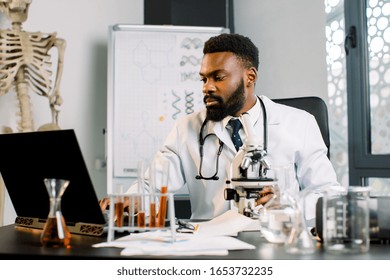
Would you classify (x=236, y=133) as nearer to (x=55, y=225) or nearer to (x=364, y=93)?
(x=55, y=225)

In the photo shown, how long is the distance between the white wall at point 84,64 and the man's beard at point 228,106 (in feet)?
5.71

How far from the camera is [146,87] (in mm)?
3531

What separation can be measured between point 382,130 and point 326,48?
2.11ft

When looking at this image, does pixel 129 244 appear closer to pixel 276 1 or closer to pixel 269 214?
pixel 269 214

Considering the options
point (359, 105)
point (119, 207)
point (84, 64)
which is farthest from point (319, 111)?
point (84, 64)

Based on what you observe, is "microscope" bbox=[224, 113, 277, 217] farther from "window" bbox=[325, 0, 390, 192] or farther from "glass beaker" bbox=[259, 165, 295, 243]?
"window" bbox=[325, 0, 390, 192]

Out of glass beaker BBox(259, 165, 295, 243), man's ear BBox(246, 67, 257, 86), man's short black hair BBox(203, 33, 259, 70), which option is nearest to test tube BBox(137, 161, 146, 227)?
glass beaker BBox(259, 165, 295, 243)

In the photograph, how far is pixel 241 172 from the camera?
1.48m

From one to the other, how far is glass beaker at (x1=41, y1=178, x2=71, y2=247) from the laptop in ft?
0.28

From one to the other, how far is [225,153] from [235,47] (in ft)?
1.46

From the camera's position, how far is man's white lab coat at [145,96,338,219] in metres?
2.11

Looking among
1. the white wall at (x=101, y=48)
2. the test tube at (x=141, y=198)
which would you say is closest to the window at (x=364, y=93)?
the white wall at (x=101, y=48)

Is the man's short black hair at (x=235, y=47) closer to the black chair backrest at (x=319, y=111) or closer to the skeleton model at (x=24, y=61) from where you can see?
the black chair backrest at (x=319, y=111)

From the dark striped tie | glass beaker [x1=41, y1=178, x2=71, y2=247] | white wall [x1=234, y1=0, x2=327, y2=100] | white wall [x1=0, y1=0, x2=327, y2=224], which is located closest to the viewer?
glass beaker [x1=41, y1=178, x2=71, y2=247]
